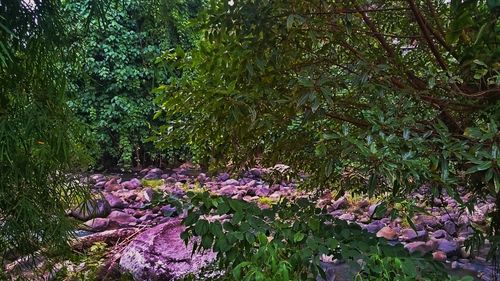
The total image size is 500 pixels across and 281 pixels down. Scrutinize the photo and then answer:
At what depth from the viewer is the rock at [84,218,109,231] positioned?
372cm

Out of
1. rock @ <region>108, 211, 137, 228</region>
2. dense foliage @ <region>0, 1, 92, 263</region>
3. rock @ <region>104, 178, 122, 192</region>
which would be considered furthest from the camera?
rock @ <region>104, 178, 122, 192</region>

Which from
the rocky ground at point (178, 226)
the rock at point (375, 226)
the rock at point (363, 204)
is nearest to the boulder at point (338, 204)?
the rocky ground at point (178, 226)

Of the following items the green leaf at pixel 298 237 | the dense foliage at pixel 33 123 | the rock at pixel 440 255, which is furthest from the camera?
the rock at pixel 440 255

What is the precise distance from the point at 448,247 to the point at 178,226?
1890 millimetres

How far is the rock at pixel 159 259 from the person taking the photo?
8.46 feet

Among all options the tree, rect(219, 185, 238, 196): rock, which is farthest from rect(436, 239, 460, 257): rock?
rect(219, 185, 238, 196): rock

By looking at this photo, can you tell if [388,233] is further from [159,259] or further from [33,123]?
Answer: [33,123]

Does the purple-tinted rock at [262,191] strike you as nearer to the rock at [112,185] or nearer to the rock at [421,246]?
the rock at [112,185]

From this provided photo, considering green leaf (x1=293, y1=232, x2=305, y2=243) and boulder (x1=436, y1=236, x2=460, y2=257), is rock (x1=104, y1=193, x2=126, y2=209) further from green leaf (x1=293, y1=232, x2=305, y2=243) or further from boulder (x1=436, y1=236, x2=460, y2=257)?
green leaf (x1=293, y1=232, x2=305, y2=243)

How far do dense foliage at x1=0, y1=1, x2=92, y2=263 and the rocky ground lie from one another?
0.70 ft

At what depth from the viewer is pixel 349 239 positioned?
1176mm

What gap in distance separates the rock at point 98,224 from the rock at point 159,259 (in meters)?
1.08

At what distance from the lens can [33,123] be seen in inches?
54.2

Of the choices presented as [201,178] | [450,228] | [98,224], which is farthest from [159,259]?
[201,178]
